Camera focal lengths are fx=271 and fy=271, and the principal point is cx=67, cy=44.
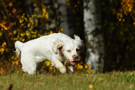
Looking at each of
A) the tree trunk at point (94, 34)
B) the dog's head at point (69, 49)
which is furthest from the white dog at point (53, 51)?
the tree trunk at point (94, 34)

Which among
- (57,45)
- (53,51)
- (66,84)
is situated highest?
(57,45)

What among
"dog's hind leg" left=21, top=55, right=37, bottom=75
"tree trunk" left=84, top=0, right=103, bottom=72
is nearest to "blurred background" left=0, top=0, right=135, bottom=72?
"tree trunk" left=84, top=0, right=103, bottom=72

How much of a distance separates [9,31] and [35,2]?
4.53 ft

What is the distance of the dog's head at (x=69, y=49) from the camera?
5195 millimetres

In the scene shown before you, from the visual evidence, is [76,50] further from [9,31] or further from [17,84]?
[9,31]

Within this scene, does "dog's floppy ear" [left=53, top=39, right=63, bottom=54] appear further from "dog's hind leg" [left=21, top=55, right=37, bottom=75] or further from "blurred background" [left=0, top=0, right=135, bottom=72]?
"blurred background" [left=0, top=0, right=135, bottom=72]

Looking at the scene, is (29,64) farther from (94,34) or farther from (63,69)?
(94,34)

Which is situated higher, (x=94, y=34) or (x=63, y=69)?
(x=94, y=34)

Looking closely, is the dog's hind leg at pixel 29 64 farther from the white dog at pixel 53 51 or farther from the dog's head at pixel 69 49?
the dog's head at pixel 69 49

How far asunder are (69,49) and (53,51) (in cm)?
40

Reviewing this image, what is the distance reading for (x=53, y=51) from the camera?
5469 mm

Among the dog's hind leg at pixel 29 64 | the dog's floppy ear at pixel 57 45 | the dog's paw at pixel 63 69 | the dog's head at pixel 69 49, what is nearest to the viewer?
the dog's head at pixel 69 49

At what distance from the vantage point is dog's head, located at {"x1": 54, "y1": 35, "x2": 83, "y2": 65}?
5195mm

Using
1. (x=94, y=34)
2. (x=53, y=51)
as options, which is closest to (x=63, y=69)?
(x=53, y=51)
